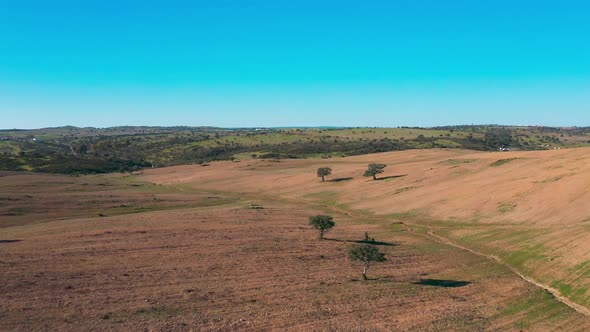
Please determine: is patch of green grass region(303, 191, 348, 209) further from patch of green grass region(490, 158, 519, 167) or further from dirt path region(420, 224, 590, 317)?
patch of green grass region(490, 158, 519, 167)

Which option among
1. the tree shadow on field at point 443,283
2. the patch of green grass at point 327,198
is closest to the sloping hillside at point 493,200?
the patch of green grass at point 327,198

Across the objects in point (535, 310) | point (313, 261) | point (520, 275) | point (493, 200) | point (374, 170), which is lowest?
point (313, 261)

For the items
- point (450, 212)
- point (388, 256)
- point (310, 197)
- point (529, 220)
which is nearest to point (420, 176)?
point (310, 197)

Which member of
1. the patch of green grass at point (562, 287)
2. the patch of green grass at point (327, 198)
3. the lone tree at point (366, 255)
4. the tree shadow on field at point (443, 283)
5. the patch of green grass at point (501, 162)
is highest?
the patch of green grass at point (501, 162)

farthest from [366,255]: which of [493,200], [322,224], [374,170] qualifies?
[374,170]

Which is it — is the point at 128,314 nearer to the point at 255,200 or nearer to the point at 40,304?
the point at 40,304

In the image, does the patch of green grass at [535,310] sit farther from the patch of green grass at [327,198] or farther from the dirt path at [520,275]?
the patch of green grass at [327,198]

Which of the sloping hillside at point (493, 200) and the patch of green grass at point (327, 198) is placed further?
the patch of green grass at point (327, 198)

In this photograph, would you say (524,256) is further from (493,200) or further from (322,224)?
(493,200)
